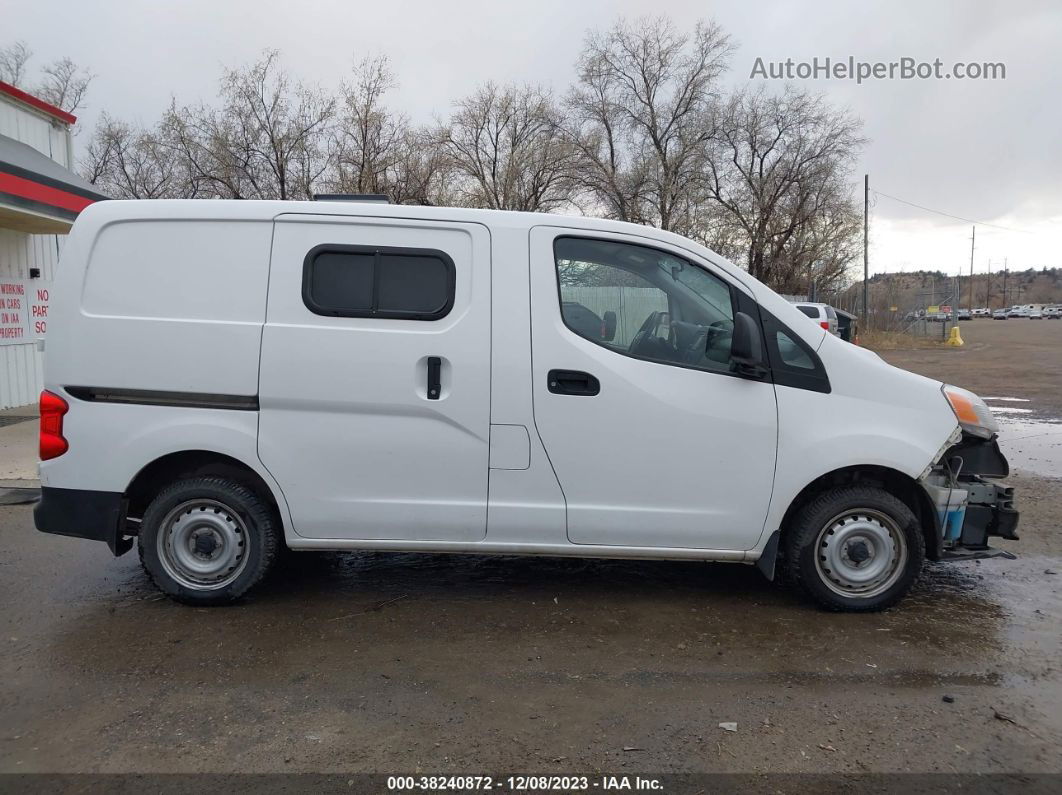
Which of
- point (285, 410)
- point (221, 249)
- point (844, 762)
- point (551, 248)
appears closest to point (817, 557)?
point (844, 762)

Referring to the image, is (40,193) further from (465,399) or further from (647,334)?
(647,334)

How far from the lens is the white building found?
1030cm

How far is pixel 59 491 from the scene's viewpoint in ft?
13.7

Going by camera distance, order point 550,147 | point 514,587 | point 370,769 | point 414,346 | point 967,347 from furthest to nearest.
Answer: point 550,147
point 967,347
point 514,587
point 414,346
point 370,769

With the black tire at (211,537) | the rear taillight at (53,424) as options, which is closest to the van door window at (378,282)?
the black tire at (211,537)

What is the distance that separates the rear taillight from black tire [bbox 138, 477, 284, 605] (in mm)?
568

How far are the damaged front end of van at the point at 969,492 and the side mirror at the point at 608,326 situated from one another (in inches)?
73.5

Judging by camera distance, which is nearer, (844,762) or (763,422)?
(844,762)

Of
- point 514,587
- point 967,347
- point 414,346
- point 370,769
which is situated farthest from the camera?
point 967,347

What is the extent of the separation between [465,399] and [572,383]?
1.87 ft

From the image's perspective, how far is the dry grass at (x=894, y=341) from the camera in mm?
31312

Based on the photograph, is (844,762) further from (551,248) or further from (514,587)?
(551,248)

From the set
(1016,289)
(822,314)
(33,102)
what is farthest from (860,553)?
(1016,289)

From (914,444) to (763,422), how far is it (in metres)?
0.82
